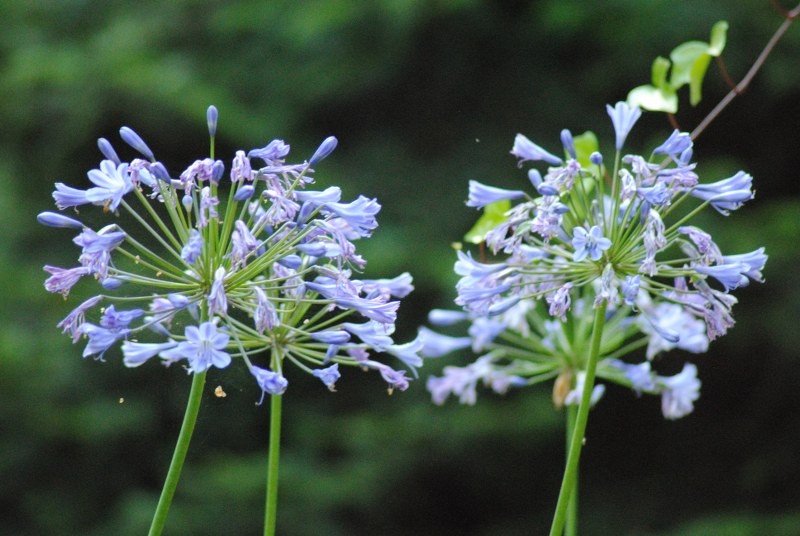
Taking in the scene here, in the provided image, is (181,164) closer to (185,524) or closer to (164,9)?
(164,9)

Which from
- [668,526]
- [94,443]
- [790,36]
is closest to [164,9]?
[94,443]

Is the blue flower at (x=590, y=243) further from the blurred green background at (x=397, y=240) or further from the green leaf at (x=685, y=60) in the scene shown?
the blurred green background at (x=397, y=240)

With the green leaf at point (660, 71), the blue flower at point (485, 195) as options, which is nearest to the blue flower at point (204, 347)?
the blue flower at point (485, 195)

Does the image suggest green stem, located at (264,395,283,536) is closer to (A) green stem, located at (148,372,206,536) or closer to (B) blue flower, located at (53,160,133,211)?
(A) green stem, located at (148,372,206,536)

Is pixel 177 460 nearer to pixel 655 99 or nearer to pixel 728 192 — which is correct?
pixel 728 192

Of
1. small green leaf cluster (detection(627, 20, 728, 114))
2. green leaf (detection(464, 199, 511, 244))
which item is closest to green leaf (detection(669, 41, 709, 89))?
small green leaf cluster (detection(627, 20, 728, 114))
